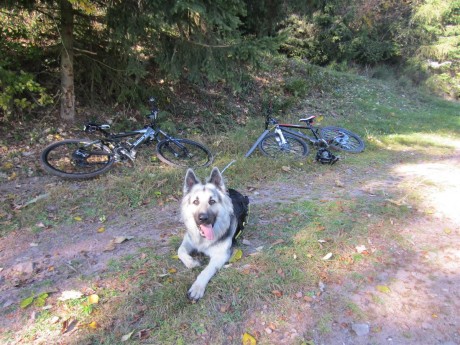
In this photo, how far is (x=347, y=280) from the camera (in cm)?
348

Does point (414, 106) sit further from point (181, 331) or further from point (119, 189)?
point (181, 331)

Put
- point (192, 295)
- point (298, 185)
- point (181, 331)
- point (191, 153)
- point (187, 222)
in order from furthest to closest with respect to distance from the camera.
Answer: point (191, 153)
point (298, 185)
point (187, 222)
point (192, 295)
point (181, 331)

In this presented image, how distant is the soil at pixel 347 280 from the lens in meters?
2.92

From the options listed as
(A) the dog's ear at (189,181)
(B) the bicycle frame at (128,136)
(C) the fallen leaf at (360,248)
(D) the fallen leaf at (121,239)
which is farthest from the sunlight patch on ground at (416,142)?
(D) the fallen leaf at (121,239)

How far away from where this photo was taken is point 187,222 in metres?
3.74

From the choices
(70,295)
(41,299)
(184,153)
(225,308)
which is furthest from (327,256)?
(184,153)

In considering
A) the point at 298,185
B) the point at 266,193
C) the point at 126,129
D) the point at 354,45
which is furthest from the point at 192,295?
the point at 354,45

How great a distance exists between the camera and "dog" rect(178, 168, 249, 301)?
356 cm

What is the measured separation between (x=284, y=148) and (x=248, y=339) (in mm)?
5364

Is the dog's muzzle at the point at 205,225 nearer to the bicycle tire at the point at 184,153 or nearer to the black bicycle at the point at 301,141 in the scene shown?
the bicycle tire at the point at 184,153

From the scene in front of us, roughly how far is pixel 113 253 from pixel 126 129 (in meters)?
4.45

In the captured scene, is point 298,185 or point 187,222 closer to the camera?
point 187,222

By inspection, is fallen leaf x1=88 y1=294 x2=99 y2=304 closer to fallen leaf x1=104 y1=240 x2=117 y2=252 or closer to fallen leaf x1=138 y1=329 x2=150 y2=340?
fallen leaf x1=138 y1=329 x2=150 y2=340

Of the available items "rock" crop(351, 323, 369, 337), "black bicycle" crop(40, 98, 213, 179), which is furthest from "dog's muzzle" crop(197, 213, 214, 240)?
"black bicycle" crop(40, 98, 213, 179)
